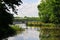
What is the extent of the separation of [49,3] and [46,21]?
1793cm

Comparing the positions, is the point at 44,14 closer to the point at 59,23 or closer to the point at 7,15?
the point at 59,23

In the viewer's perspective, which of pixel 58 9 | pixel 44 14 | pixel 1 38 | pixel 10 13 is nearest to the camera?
pixel 1 38

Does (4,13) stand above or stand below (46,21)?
above

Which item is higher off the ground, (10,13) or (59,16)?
(10,13)

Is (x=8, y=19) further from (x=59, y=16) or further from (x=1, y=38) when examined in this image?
(x=59, y=16)

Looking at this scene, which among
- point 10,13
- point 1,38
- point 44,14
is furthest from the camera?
point 44,14

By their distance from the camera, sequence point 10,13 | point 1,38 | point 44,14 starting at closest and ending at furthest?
1. point 1,38
2. point 10,13
3. point 44,14

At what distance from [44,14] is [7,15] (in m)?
51.3

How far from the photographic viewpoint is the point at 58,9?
76.6 metres

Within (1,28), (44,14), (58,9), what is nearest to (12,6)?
(1,28)

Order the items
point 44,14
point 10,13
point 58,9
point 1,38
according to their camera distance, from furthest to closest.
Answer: point 44,14 < point 58,9 < point 10,13 < point 1,38

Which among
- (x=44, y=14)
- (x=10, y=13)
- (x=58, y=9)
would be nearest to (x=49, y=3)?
(x=58, y=9)

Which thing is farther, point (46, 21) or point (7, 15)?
point (46, 21)

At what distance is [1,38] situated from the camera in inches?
1655
